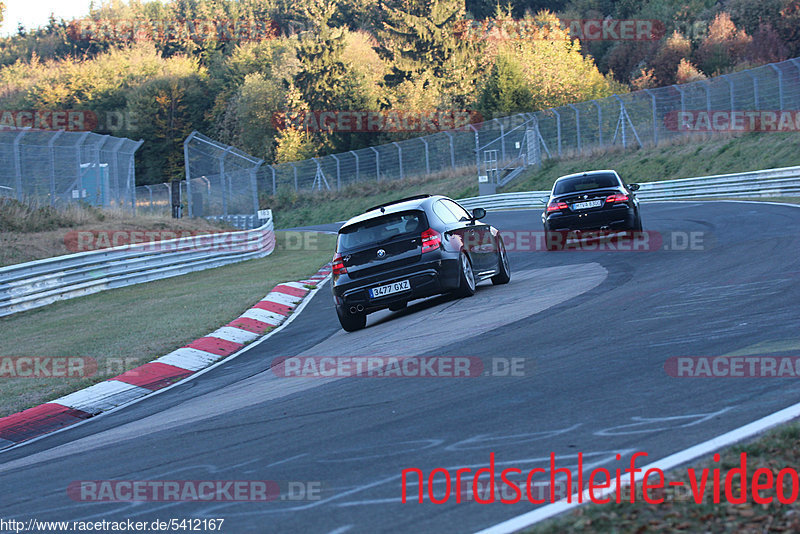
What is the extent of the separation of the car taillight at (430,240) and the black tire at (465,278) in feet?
1.44

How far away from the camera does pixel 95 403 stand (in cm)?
943

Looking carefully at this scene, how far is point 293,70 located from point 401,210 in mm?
69289

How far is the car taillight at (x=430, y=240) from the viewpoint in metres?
11.8

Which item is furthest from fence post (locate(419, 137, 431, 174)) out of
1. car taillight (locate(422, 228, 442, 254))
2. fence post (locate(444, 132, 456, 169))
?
car taillight (locate(422, 228, 442, 254))

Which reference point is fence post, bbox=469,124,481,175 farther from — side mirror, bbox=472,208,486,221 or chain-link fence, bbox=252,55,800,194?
side mirror, bbox=472,208,486,221

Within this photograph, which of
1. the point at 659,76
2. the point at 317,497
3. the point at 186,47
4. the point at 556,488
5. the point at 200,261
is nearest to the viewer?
the point at 556,488

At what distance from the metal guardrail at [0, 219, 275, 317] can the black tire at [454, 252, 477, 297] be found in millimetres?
9346

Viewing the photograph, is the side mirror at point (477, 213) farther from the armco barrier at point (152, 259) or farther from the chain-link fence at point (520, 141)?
the chain-link fence at point (520, 141)

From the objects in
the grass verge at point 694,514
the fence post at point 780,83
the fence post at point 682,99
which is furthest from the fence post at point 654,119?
the grass verge at point 694,514

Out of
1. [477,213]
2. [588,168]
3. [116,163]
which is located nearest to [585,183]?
[477,213]

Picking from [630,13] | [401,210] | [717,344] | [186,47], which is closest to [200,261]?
[401,210]

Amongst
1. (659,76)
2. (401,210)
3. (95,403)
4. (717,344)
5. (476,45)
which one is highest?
(476,45)

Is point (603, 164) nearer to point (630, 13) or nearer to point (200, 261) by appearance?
point (200, 261)

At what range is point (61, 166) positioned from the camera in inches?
946
